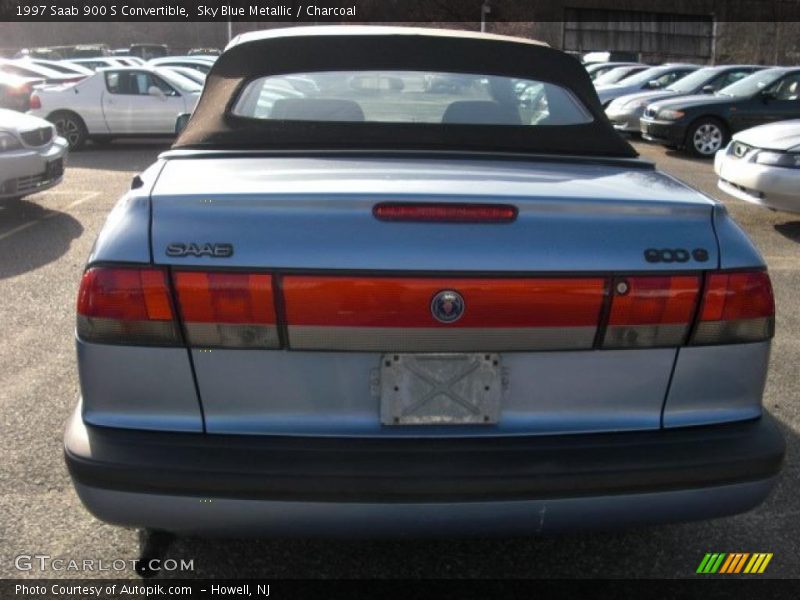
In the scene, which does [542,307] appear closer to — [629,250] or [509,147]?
[629,250]

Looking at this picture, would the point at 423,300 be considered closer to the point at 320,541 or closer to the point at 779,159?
the point at 320,541

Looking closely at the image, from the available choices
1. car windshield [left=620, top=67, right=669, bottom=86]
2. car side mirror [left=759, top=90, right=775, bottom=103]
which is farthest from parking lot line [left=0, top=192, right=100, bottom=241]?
car windshield [left=620, top=67, right=669, bottom=86]

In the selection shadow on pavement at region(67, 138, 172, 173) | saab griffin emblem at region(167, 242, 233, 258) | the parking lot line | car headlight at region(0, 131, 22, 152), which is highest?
saab griffin emblem at region(167, 242, 233, 258)

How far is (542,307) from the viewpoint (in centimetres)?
234

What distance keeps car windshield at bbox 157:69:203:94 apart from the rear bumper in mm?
14237

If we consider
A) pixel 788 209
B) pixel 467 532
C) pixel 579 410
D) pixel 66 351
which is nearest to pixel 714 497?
pixel 579 410

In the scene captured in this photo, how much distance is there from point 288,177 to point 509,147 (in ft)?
3.39

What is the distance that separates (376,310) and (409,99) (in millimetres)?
1902

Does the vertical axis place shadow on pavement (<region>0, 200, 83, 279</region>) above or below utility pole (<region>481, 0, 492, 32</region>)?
above

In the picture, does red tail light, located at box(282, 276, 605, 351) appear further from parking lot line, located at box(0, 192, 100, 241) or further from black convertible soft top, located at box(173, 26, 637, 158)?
parking lot line, located at box(0, 192, 100, 241)

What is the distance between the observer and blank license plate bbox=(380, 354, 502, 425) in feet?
7.75

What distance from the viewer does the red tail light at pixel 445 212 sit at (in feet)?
7.76

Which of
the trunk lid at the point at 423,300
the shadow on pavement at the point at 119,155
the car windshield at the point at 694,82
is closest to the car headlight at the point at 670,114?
the car windshield at the point at 694,82

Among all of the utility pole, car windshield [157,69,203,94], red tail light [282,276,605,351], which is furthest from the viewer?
the utility pole
